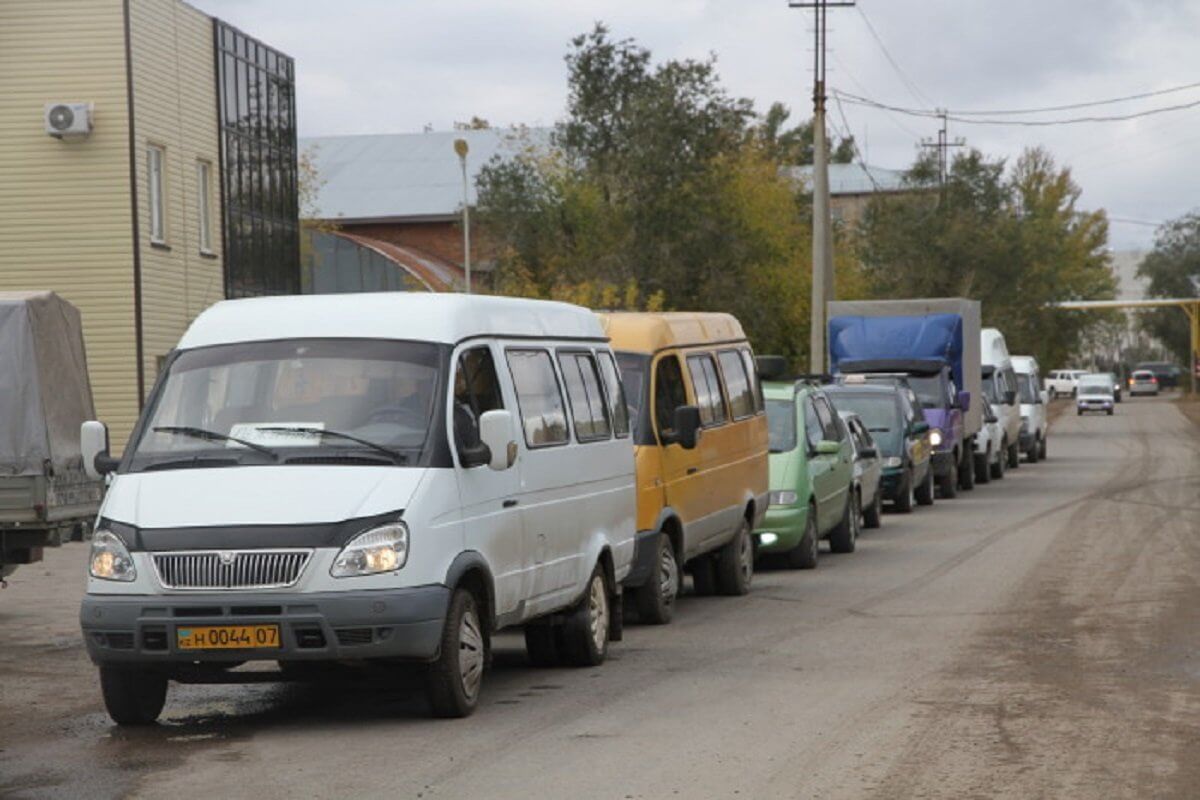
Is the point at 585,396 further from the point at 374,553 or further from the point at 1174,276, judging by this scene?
the point at 1174,276

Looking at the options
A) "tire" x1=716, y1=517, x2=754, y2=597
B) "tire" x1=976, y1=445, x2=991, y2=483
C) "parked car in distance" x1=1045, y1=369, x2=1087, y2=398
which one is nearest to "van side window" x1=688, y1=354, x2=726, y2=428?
"tire" x1=716, y1=517, x2=754, y2=597

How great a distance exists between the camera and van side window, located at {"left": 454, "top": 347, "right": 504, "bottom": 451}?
11.6 m

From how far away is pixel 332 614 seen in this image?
413 inches

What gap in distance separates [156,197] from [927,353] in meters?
12.9

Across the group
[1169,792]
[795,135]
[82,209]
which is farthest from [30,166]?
[795,135]

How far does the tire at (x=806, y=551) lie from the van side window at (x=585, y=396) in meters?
6.93

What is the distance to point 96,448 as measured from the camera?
11.8m

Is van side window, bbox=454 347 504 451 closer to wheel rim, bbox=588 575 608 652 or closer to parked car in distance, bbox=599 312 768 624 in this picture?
wheel rim, bbox=588 575 608 652

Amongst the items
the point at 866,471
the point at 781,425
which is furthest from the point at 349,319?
the point at 866,471

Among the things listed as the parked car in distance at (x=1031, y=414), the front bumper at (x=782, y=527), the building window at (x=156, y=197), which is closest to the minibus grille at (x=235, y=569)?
the front bumper at (x=782, y=527)

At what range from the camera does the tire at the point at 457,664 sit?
10961 millimetres

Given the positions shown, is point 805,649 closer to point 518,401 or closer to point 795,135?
point 518,401

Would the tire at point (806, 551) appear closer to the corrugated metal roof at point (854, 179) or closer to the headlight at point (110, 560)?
the headlight at point (110, 560)

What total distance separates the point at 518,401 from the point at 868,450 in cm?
1363
